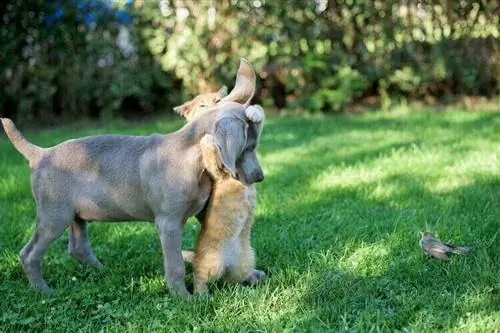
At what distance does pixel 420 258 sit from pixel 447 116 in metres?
5.21

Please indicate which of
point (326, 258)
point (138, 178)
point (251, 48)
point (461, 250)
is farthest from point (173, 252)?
point (251, 48)

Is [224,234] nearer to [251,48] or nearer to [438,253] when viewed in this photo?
[438,253]

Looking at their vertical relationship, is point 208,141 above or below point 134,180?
above

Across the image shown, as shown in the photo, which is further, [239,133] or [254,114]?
[254,114]

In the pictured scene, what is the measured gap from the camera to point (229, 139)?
3.13 metres

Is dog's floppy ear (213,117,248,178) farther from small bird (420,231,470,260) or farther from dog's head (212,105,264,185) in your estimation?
small bird (420,231,470,260)

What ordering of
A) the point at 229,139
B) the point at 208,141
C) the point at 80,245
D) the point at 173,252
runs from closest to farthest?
the point at 229,139 < the point at 208,141 < the point at 173,252 < the point at 80,245

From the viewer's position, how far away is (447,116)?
8641mm

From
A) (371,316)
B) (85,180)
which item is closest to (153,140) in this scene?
(85,180)

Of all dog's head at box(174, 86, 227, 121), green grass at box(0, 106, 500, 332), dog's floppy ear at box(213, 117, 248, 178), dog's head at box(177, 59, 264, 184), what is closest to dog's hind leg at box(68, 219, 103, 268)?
green grass at box(0, 106, 500, 332)

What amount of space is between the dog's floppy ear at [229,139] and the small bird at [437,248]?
1.34m

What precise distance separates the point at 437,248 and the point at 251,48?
646 centimetres

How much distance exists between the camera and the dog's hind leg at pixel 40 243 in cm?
375

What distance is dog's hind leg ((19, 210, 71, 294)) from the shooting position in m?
3.75
